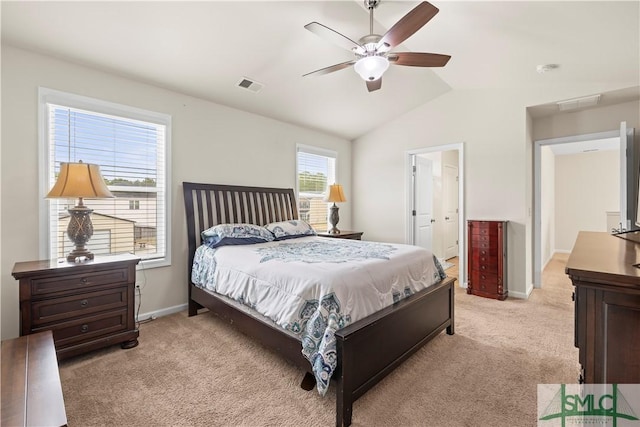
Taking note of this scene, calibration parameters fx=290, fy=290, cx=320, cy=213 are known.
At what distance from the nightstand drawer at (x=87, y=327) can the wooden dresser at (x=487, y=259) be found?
13.7 ft

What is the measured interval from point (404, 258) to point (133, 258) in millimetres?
2379

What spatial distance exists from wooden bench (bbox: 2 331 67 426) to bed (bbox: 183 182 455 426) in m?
1.15

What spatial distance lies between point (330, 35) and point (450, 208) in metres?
5.76

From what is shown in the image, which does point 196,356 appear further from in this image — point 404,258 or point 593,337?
point 593,337

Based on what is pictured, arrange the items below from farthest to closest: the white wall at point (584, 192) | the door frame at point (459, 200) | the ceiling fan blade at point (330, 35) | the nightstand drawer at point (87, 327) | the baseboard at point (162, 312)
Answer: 1. the white wall at point (584, 192)
2. the door frame at point (459, 200)
3. the baseboard at point (162, 312)
4. the nightstand drawer at point (87, 327)
5. the ceiling fan blade at point (330, 35)

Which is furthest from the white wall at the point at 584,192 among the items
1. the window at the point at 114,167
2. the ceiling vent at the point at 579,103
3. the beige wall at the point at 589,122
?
the window at the point at 114,167

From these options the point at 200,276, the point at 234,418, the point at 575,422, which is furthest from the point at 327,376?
the point at 200,276

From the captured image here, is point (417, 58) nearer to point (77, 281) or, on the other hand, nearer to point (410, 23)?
point (410, 23)

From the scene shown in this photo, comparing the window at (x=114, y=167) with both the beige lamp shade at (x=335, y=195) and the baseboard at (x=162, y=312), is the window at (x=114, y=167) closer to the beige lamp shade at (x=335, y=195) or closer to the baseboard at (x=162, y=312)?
the baseboard at (x=162, y=312)

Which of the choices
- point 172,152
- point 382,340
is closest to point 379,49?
point 382,340

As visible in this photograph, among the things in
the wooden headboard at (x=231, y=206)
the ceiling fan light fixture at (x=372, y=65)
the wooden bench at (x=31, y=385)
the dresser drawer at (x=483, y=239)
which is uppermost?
the ceiling fan light fixture at (x=372, y=65)

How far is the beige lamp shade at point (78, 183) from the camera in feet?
7.34

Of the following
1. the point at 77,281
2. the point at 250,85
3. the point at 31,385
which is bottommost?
the point at 31,385

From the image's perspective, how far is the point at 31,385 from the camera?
50.1 inches
